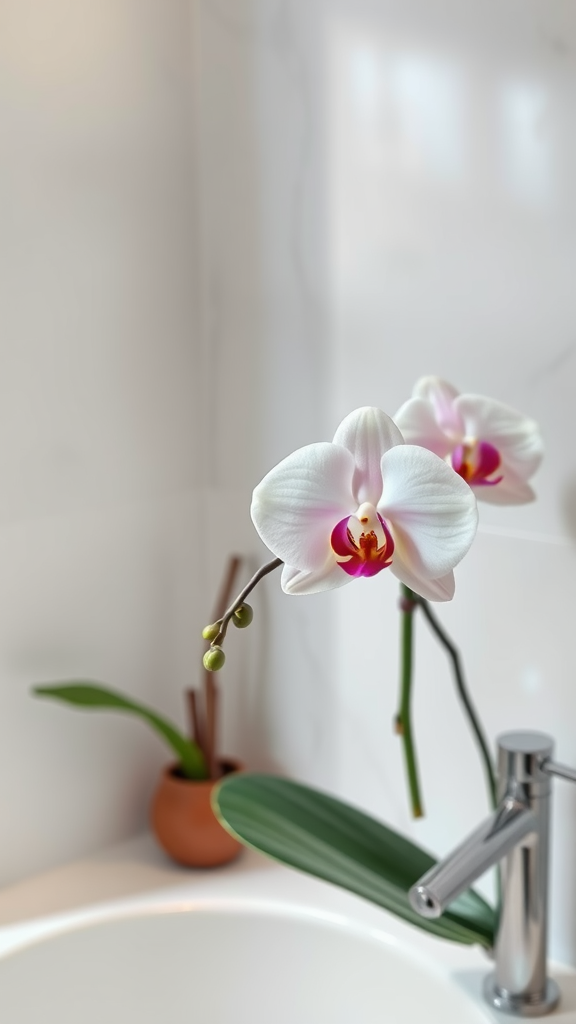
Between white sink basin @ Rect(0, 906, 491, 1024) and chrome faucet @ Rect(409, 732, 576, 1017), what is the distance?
87mm

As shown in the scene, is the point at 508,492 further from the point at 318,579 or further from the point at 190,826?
the point at 190,826

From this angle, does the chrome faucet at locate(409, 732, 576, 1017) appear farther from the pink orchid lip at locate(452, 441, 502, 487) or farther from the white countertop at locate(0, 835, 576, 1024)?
the pink orchid lip at locate(452, 441, 502, 487)

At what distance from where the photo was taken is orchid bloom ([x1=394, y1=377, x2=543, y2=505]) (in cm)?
75

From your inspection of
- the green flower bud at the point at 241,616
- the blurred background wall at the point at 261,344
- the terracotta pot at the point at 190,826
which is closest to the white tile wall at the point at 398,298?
the blurred background wall at the point at 261,344

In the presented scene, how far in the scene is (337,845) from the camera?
87 centimetres

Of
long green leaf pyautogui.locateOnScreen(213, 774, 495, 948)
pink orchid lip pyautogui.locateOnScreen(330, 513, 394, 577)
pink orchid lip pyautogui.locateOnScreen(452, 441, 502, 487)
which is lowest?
long green leaf pyautogui.locateOnScreen(213, 774, 495, 948)

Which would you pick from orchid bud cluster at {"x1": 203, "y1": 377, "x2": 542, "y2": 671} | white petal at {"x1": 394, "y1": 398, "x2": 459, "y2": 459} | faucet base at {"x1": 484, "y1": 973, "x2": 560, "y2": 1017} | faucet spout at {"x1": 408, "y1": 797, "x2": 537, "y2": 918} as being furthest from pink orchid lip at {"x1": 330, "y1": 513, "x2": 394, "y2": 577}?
faucet base at {"x1": 484, "y1": 973, "x2": 560, "y2": 1017}

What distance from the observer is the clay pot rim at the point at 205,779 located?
3.42 feet

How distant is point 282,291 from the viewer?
1.01m

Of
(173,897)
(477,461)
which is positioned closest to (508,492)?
(477,461)

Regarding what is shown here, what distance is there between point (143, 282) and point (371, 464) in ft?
1.63

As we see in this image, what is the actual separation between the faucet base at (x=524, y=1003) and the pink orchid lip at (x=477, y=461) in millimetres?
379

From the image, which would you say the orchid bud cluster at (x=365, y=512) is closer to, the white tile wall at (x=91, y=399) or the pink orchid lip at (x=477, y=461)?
the pink orchid lip at (x=477, y=461)

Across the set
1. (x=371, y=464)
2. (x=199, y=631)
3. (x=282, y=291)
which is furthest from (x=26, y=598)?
(x=371, y=464)
